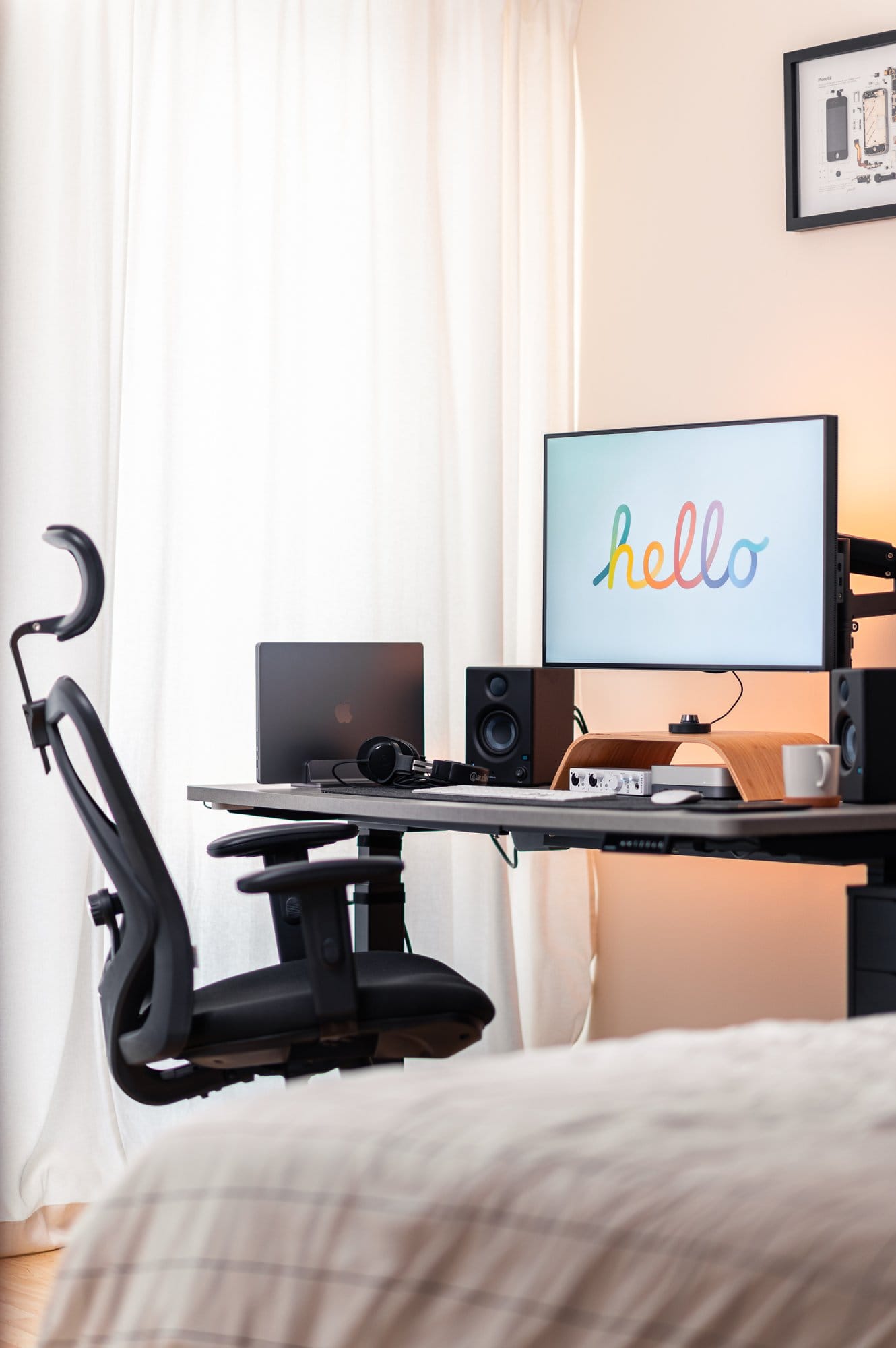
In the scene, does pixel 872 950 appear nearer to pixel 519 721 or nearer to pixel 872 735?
pixel 872 735

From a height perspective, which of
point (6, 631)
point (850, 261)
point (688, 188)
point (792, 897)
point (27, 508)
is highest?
point (688, 188)

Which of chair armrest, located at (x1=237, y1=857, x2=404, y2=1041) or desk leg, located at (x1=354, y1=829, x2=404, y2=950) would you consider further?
desk leg, located at (x1=354, y1=829, x2=404, y2=950)

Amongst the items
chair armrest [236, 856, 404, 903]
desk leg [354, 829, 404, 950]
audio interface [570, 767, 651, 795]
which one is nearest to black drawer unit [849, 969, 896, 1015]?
audio interface [570, 767, 651, 795]

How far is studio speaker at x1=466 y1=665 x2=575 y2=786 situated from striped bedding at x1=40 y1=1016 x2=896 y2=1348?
Result: 170 centimetres

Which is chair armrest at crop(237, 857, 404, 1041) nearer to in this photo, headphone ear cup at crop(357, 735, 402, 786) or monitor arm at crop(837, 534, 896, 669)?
headphone ear cup at crop(357, 735, 402, 786)

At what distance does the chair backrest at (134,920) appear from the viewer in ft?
6.27

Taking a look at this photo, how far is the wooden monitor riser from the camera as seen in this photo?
91.0 inches

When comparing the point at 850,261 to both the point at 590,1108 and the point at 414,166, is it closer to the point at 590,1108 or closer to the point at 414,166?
the point at 414,166

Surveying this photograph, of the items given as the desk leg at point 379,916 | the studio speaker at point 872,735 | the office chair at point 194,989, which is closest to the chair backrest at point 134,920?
the office chair at point 194,989

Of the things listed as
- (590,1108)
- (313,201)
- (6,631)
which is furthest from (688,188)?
(590,1108)

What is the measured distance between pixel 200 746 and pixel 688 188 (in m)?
1.57

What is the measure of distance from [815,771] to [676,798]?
0.69ft

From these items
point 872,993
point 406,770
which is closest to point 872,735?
point 872,993

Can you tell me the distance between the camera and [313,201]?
298cm
